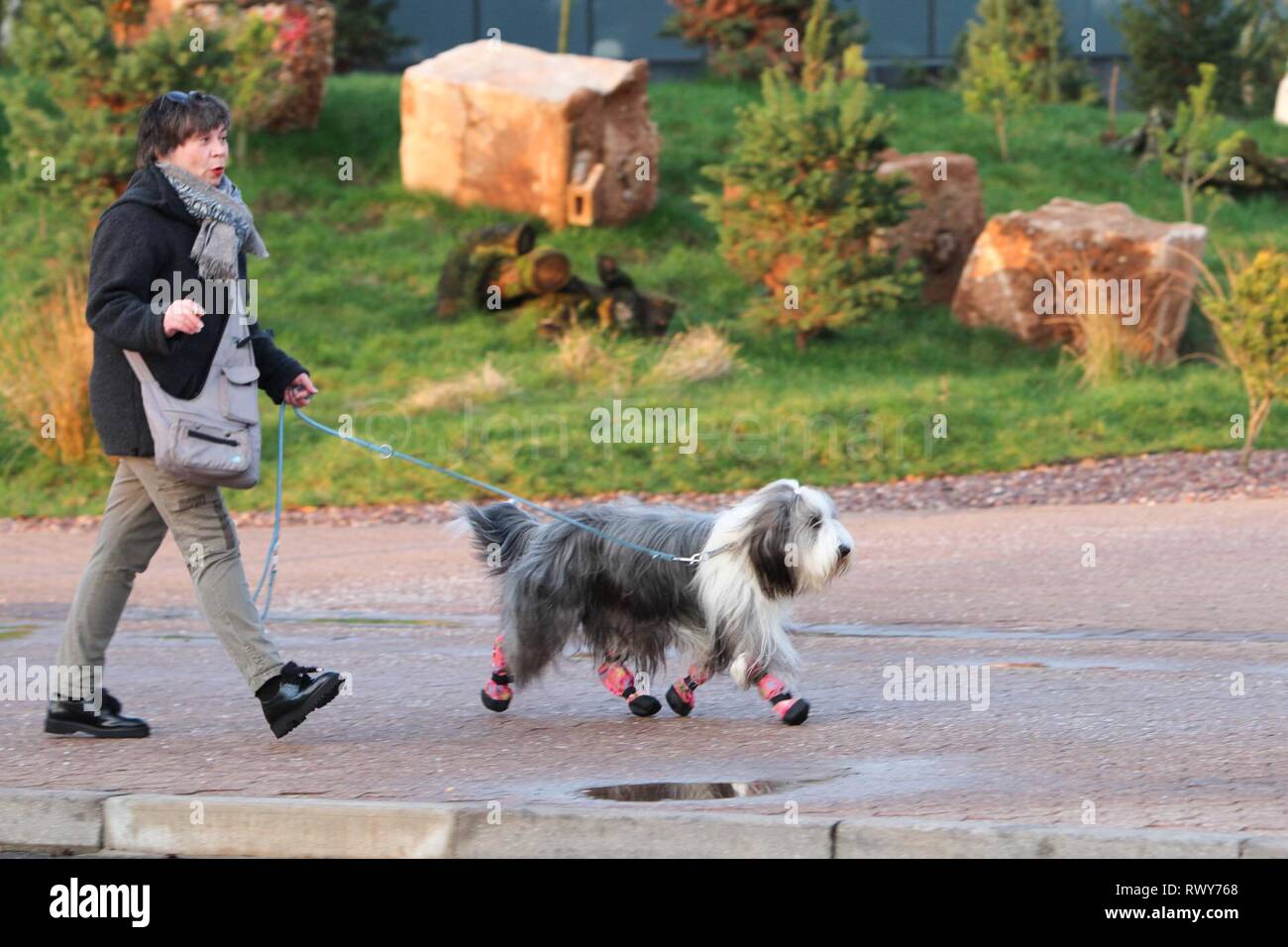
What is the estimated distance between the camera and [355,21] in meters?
32.1

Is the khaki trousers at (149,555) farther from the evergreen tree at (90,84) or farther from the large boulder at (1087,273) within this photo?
the evergreen tree at (90,84)

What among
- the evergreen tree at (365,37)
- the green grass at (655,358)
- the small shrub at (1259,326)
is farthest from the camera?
the evergreen tree at (365,37)

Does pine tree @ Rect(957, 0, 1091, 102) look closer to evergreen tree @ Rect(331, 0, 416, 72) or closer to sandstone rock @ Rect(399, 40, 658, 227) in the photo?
sandstone rock @ Rect(399, 40, 658, 227)

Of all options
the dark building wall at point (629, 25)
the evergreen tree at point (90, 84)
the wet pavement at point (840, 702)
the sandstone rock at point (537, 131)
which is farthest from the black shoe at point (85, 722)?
the dark building wall at point (629, 25)

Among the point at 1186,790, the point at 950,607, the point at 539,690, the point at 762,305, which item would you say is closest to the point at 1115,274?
the point at 762,305

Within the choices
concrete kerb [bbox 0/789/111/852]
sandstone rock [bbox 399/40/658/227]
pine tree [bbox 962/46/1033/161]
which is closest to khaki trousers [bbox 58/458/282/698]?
concrete kerb [bbox 0/789/111/852]

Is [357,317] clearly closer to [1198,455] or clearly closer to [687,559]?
[1198,455]

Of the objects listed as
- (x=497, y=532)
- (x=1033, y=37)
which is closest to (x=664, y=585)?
(x=497, y=532)

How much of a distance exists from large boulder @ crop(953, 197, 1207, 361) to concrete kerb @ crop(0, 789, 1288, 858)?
13.3 meters

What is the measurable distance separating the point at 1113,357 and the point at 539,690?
35.6 feet

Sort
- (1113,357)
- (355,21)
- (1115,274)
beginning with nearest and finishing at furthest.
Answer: (1113,357) < (1115,274) < (355,21)

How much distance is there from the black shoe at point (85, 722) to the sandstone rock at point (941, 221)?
1481 cm

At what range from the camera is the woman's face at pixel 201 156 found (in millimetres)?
5996

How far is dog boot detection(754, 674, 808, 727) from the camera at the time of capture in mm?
6367
